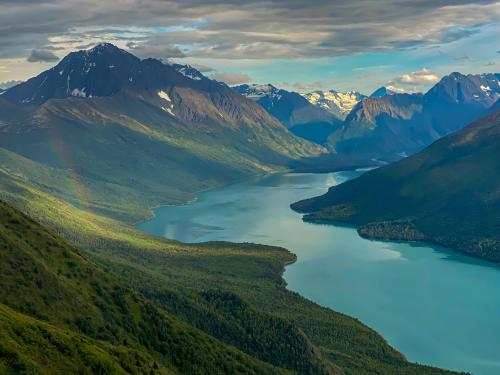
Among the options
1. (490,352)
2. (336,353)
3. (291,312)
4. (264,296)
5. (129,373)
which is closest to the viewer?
(129,373)

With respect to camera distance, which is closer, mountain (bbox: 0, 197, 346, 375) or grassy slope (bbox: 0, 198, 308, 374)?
grassy slope (bbox: 0, 198, 308, 374)

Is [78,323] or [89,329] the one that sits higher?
[78,323]

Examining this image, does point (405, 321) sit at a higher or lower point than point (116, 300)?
lower

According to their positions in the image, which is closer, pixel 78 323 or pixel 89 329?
pixel 89 329

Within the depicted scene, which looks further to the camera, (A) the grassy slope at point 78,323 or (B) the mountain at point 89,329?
(B) the mountain at point 89,329

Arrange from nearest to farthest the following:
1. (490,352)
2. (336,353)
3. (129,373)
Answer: (129,373)
(336,353)
(490,352)

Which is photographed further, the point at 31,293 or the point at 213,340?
the point at 213,340

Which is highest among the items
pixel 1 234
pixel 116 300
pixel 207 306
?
pixel 1 234

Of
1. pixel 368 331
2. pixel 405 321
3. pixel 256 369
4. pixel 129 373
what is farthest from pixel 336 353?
pixel 129 373

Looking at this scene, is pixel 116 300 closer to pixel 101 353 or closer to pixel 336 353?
pixel 101 353

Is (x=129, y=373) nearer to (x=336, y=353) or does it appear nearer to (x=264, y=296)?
(x=336, y=353)
